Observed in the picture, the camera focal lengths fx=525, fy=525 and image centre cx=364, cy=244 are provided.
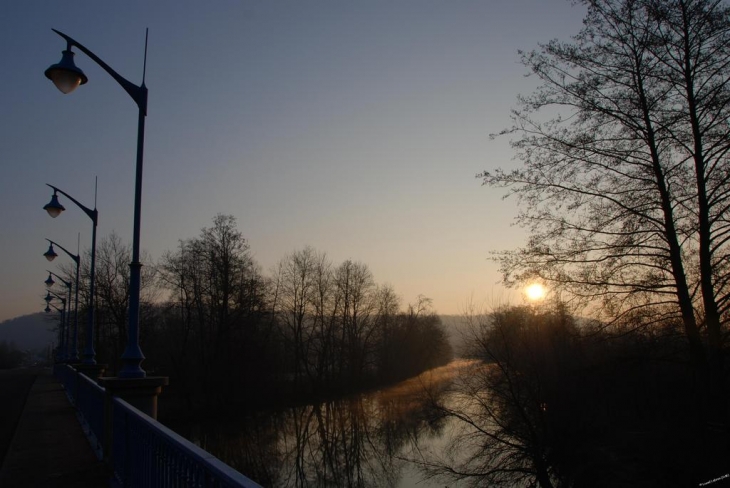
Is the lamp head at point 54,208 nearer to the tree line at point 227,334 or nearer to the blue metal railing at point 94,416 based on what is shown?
the blue metal railing at point 94,416

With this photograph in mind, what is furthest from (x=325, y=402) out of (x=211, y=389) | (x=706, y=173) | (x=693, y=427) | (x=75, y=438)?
(x=706, y=173)

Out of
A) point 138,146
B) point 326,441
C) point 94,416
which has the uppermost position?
point 138,146

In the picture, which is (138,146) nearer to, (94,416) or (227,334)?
(94,416)

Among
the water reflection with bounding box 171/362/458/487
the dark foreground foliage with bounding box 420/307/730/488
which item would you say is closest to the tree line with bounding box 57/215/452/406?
the water reflection with bounding box 171/362/458/487

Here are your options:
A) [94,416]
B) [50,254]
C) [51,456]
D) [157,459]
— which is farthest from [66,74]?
[50,254]

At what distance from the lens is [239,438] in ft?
94.6

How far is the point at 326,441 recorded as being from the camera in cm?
2889

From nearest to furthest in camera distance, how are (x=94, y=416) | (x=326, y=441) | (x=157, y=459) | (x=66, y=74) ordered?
(x=157, y=459) → (x=66, y=74) → (x=94, y=416) → (x=326, y=441)

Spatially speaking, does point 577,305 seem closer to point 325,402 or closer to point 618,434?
point 618,434

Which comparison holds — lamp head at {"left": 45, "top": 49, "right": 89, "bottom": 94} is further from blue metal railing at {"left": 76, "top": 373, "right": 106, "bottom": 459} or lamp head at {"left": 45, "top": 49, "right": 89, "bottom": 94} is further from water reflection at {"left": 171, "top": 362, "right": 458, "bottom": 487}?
water reflection at {"left": 171, "top": 362, "right": 458, "bottom": 487}

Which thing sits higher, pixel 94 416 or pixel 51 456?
pixel 94 416

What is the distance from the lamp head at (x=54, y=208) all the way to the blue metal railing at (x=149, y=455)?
6593 millimetres

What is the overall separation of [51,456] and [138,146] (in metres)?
5.32

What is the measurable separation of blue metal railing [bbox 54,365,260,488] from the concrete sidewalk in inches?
9.8
